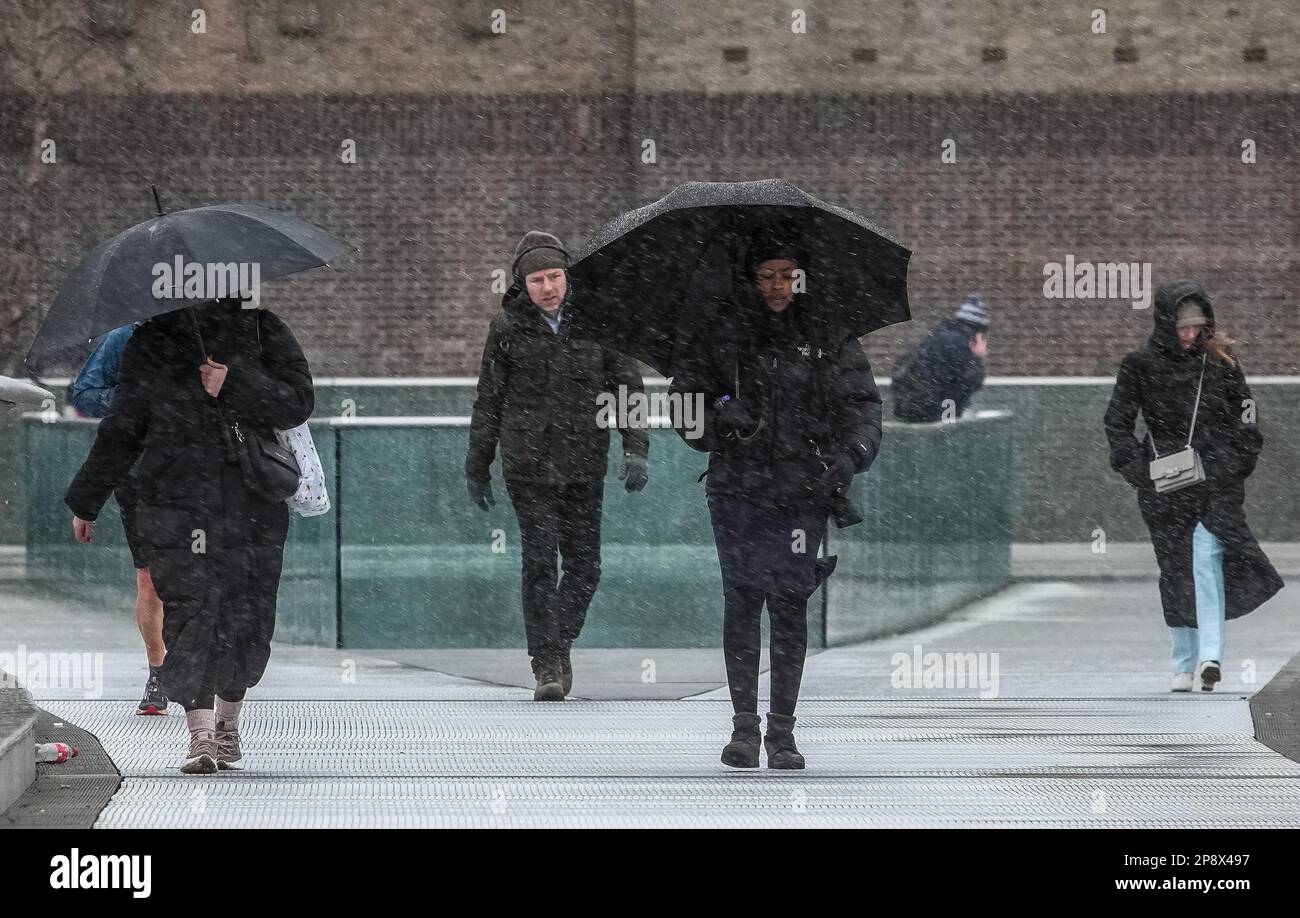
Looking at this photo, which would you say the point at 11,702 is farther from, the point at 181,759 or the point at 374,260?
the point at 374,260

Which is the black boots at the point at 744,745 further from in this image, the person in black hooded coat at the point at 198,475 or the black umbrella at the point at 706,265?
the person in black hooded coat at the point at 198,475

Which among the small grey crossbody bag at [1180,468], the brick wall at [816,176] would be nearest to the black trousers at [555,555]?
the small grey crossbody bag at [1180,468]

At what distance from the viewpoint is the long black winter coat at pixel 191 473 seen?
7.54 metres

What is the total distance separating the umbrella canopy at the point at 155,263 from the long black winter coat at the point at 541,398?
218 centimetres

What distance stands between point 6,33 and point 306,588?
1128 cm

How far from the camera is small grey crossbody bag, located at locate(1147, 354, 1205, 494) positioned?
33.3 feet

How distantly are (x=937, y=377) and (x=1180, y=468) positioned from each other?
4245 mm

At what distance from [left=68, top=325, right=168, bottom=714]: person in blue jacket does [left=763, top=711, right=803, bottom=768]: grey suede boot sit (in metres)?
2.70

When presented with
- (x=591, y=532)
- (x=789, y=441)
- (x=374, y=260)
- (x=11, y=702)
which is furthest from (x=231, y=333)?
(x=374, y=260)

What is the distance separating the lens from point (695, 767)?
7809mm

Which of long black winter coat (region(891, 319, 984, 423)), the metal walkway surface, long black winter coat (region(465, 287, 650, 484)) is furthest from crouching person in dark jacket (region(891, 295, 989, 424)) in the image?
long black winter coat (region(465, 287, 650, 484))

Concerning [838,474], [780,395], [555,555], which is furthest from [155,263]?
[555,555]

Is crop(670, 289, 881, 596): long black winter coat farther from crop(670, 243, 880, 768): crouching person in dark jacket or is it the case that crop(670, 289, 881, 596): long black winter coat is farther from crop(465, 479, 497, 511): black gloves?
crop(465, 479, 497, 511): black gloves

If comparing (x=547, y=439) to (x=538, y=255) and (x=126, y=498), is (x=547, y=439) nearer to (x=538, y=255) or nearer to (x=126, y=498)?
(x=538, y=255)
